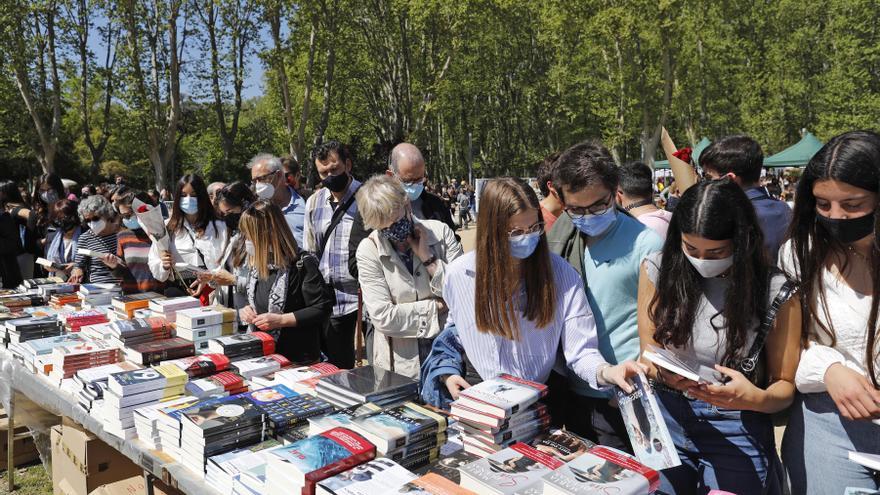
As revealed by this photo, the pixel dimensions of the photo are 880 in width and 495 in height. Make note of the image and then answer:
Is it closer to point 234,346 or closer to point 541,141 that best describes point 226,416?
point 234,346

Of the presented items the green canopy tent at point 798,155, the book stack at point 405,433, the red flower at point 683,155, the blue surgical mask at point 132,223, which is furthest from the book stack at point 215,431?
the green canopy tent at point 798,155

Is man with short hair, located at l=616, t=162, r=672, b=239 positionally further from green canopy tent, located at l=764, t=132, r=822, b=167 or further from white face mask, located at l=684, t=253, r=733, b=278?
green canopy tent, located at l=764, t=132, r=822, b=167

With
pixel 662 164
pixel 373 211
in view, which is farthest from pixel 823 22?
pixel 373 211

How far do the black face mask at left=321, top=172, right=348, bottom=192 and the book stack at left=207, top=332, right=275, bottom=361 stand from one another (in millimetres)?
1398

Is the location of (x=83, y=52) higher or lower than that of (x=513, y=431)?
higher

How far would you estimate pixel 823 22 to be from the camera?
3497 centimetres

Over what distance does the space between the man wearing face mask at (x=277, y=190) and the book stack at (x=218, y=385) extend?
2131 mm

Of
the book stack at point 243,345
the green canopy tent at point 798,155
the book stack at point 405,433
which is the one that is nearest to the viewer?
the book stack at point 405,433

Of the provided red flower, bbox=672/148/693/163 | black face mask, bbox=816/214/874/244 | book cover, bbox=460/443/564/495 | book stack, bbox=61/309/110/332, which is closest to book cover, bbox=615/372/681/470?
book cover, bbox=460/443/564/495

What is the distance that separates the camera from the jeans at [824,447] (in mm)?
1798

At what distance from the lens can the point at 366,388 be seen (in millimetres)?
2486

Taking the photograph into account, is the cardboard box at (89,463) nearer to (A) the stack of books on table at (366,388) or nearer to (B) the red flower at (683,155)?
(A) the stack of books on table at (366,388)

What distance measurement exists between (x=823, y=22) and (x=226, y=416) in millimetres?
42569

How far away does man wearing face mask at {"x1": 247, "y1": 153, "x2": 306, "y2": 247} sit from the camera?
4.93 metres
